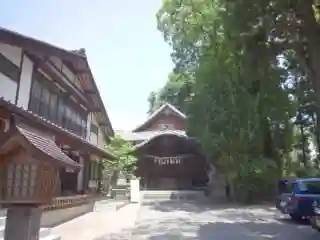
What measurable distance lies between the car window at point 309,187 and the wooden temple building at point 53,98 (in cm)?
833

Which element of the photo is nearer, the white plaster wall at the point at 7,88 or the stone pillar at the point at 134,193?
the white plaster wall at the point at 7,88

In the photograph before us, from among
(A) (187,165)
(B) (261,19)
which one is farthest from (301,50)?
(A) (187,165)

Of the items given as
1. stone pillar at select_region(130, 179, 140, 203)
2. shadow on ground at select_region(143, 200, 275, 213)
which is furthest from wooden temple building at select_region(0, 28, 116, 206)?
shadow on ground at select_region(143, 200, 275, 213)

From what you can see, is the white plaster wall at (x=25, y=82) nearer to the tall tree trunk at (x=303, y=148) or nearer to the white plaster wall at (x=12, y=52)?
the white plaster wall at (x=12, y=52)

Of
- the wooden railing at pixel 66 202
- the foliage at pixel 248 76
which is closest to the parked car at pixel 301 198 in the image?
the foliage at pixel 248 76

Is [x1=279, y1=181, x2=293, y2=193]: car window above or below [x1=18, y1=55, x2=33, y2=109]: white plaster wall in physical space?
below

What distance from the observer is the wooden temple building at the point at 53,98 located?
9516 millimetres

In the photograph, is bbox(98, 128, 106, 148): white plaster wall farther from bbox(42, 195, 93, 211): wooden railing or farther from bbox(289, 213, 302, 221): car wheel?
bbox(289, 213, 302, 221): car wheel

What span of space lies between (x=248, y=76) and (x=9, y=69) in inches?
314

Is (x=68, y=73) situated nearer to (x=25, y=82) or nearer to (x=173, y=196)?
(x=25, y=82)

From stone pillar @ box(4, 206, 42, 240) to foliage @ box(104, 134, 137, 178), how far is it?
21.1 meters

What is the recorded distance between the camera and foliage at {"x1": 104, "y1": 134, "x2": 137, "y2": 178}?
26398 mm

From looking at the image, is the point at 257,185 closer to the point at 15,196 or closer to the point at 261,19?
the point at 261,19

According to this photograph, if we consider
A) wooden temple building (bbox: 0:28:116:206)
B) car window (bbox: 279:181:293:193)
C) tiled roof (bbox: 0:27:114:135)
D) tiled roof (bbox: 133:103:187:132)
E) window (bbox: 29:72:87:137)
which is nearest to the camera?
wooden temple building (bbox: 0:28:116:206)
